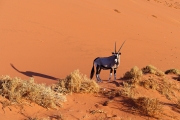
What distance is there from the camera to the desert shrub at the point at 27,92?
5.77 metres

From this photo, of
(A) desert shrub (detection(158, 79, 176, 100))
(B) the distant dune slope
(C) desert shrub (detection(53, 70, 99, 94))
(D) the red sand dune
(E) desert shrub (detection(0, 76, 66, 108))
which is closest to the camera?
(E) desert shrub (detection(0, 76, 66, 108))

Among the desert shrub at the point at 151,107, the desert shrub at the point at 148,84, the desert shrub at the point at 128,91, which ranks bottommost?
the desert shrub at the point at 151,107

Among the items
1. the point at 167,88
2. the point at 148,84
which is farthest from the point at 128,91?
the point at 167,88

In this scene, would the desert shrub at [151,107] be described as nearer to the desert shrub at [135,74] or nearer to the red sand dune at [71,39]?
the desert shrub at [135,74]

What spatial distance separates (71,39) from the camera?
1553cm

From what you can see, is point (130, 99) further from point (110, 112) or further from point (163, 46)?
point (163, 46)

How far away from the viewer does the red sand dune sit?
12.2m

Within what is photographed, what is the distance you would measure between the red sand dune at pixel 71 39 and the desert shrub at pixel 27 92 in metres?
4.60

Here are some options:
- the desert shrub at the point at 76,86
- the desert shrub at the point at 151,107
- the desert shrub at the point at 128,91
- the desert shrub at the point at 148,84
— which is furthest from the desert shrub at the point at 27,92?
the desert shrub at the point at 148,84

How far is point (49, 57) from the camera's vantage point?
12.9 meters

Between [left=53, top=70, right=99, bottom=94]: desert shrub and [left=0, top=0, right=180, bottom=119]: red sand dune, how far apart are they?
3.69 m

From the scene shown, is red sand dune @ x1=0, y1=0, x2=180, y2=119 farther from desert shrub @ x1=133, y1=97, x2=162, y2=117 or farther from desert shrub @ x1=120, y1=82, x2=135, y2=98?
desert shrub @ x1=133, y1=97, x2=162, y2=117

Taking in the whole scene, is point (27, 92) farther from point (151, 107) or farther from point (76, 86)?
point (151, 107)

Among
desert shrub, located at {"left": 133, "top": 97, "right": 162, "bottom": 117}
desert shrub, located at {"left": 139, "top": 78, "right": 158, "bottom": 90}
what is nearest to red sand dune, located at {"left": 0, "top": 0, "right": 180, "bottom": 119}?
desert shrub, located at {"left": 139, "top": 78, "right": 158, "bottom": 90}
